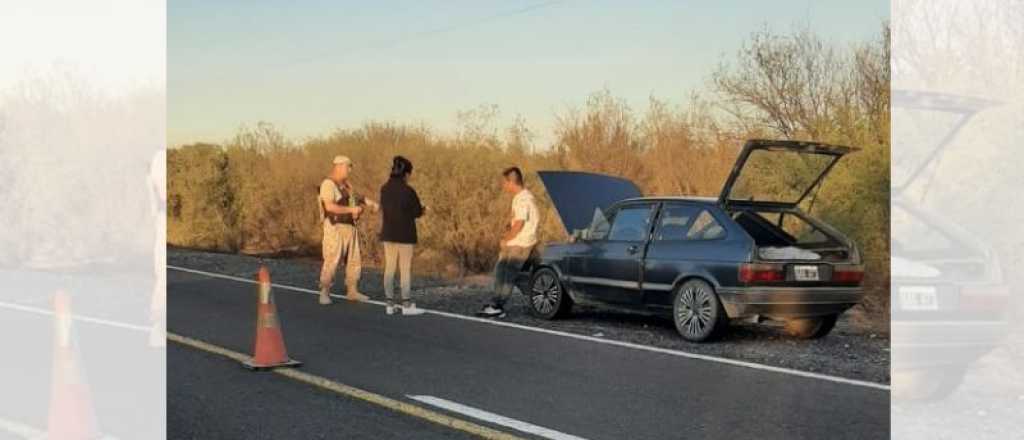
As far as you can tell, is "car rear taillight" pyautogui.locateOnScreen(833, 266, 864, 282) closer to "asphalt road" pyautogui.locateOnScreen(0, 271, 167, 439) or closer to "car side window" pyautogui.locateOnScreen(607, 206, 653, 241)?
"car side window" pyautogui.locateOnScreen(607, 206, 653, 241)

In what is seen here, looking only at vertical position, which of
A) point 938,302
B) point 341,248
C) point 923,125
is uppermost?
point 923,125

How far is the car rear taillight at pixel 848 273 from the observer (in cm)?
739

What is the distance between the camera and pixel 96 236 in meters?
9.57

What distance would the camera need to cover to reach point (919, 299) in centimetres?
549

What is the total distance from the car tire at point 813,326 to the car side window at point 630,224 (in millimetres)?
1460

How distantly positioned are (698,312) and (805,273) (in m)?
0.88

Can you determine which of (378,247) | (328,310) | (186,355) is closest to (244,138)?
(378,247)

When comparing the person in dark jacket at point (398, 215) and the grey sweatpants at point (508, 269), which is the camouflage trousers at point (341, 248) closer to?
the person in dark jacket at point (398, 215)

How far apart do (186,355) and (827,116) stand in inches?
243

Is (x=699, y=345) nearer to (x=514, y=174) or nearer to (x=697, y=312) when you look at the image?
(x=697, y=312)

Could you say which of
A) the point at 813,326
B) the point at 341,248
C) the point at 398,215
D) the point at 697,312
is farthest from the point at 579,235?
the point at 341,248

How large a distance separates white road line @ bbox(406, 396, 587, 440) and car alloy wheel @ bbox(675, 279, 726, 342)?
282cm

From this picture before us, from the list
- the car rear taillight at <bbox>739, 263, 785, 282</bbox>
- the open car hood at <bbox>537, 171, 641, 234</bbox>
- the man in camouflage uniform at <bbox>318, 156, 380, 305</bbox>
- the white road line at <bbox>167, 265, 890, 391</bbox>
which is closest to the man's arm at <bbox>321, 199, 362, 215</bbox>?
the man in camouflage uniform at <bbox>318, 156, 380, 305</bbox>

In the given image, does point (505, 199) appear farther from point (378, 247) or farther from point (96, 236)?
point (96, 236)
